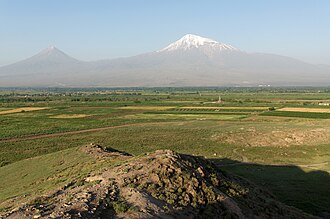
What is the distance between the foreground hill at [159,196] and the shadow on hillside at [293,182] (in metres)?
3.27

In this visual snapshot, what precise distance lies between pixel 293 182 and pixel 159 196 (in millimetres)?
17211

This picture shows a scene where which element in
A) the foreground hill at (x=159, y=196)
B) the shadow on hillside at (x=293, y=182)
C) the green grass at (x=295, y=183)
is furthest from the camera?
the green grass at (x=295, y=183)

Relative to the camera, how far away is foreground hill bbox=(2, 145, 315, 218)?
15742 millimetres

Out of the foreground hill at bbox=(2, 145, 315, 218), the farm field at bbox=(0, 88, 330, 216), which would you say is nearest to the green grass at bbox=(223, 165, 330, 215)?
the farm field at bbox=(0, 88, 330, 216)

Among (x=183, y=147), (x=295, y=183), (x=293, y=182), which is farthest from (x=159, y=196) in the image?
(x=183, y=147)

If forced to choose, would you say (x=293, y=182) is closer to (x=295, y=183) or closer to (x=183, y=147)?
(x=295, y=183)

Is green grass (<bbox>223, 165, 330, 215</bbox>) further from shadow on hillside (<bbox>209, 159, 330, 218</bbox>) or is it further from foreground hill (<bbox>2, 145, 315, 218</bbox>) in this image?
foreground hill (<bbox>2, 145, 315, 218</bbox>)

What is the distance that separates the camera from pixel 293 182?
101 feet

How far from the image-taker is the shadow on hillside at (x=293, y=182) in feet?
83.3

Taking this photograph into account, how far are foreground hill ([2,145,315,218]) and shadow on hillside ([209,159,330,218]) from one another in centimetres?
327

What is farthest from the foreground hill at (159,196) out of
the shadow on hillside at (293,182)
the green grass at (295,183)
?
the green grass at (295,183)

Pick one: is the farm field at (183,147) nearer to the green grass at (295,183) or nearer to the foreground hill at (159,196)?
the green grass at (295,183)

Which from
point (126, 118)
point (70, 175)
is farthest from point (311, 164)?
point (126, 118)

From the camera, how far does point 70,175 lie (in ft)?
82.4
